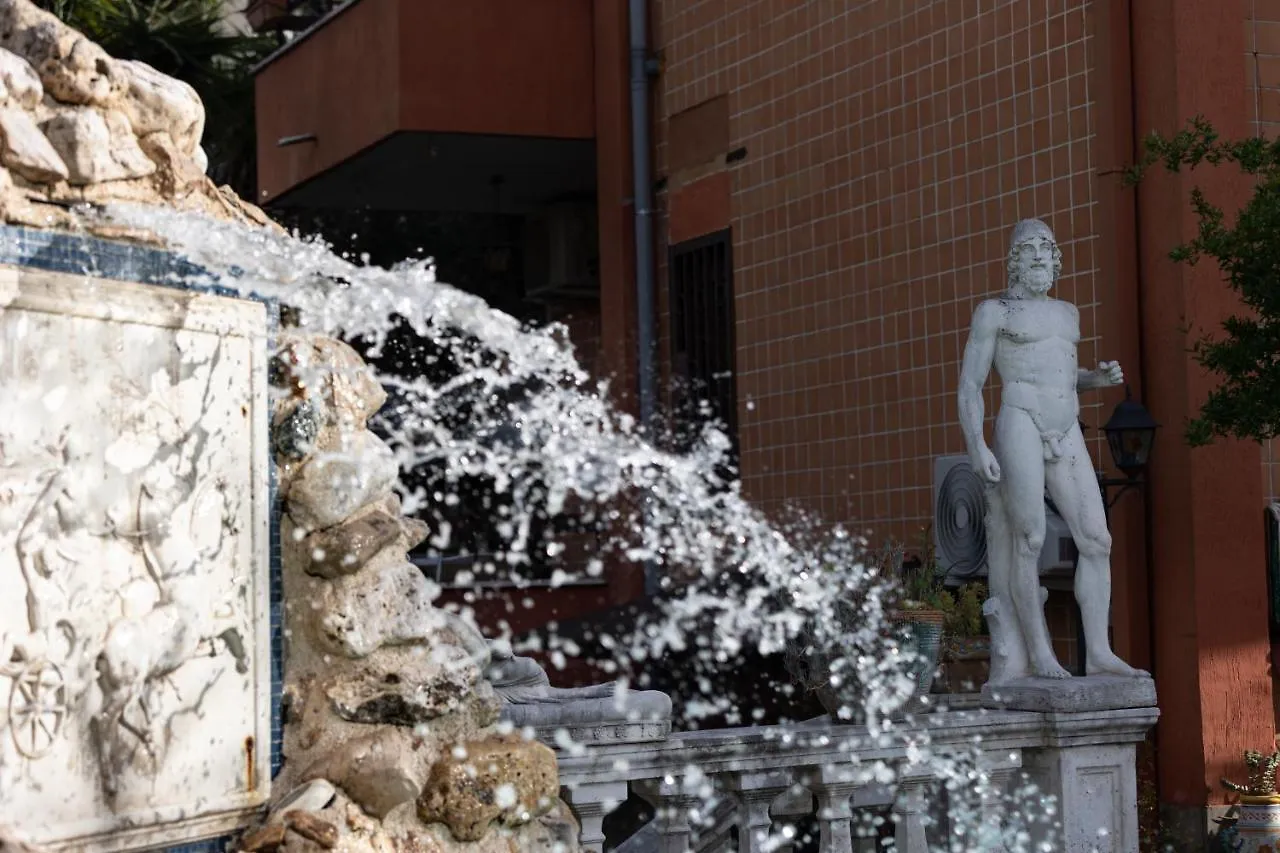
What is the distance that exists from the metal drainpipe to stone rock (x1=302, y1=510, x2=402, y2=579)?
30.0 feet

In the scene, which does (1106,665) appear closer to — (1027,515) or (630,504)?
(1027,515)

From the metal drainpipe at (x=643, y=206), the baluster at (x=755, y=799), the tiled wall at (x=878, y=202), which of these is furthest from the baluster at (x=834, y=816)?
the metal drainpipe at (x=643, y=206)

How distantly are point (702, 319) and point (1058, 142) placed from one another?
150 inches

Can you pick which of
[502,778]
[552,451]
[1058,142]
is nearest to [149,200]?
[502,778]

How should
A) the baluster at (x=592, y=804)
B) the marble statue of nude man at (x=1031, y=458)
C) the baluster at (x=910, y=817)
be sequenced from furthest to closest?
the marble statue of nude man at (x=1031, y=458)
the baluster at (x=910, y=817)
the baluster at (x=592, y=804)

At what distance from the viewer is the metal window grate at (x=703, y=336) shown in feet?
42.5

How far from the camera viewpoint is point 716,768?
20.0ft

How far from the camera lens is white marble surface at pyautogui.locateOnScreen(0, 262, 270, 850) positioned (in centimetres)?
378

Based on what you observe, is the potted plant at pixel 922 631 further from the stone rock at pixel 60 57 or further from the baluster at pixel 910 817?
the stone rock at pixel 60 57

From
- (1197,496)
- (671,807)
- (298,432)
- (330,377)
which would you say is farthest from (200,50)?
(298,432)

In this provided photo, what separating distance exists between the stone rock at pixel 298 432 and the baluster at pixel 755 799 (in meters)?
2.31

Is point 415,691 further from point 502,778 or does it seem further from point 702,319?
point 702,319

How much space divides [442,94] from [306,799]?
33.4 feet

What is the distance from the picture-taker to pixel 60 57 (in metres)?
4.07
